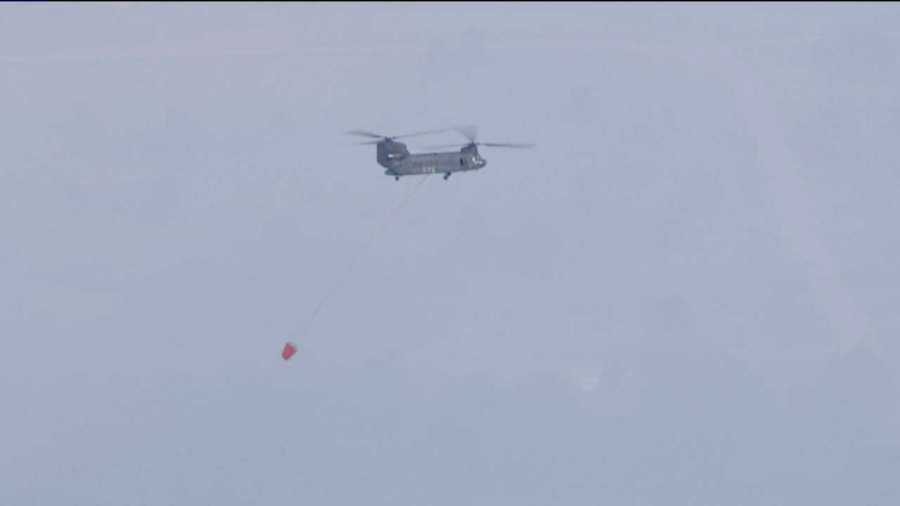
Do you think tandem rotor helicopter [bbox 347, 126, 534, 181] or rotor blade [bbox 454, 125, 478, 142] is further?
rotor blade [bbox 454, 125, 478, 142]

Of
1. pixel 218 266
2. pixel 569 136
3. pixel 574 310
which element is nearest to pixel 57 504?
pixel 218 266

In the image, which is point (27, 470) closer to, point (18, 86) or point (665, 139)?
point (18, 86)

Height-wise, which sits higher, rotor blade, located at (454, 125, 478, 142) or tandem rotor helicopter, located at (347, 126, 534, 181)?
rotor blade, located at (454, 125, 478, 142)

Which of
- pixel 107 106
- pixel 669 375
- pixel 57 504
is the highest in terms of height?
pixel 107 106

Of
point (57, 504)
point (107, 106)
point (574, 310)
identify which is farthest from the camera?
point (107, 106)

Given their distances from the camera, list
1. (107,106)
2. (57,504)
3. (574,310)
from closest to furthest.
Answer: (57,504) < (574,310) < (107,106)

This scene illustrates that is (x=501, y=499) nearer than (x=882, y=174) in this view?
Yes

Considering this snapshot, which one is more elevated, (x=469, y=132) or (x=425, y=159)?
(x=469, y=132)

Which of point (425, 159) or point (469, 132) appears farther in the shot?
point (469, 132)

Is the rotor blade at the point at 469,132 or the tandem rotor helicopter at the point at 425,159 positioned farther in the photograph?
the rotor blade at the point at 469,132

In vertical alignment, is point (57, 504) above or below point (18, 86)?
below

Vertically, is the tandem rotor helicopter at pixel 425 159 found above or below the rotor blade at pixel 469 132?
below
